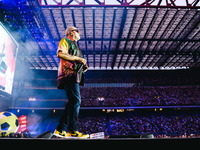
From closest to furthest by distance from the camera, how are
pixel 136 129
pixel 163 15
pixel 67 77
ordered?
pixel 67 77
pixel 163 15
pixel 136 129

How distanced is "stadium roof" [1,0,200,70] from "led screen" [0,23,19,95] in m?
4.38

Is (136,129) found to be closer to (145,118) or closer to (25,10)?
(145,118)

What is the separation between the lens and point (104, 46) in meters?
17.1

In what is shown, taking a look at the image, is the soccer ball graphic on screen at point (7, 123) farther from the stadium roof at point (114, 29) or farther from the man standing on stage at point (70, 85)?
the stadium roof at point (114, 29)

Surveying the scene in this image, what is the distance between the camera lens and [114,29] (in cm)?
1439

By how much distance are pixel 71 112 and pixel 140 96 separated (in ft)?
74.1

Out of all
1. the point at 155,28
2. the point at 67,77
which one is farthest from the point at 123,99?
the point at 67,77

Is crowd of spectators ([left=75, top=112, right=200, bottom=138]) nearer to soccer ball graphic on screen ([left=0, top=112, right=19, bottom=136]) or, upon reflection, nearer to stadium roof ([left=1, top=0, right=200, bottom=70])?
stadium roof ([left=1, top=0, right=200, bottom=70])

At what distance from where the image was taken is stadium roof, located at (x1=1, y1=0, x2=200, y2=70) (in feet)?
36.1

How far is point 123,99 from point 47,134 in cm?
2174
